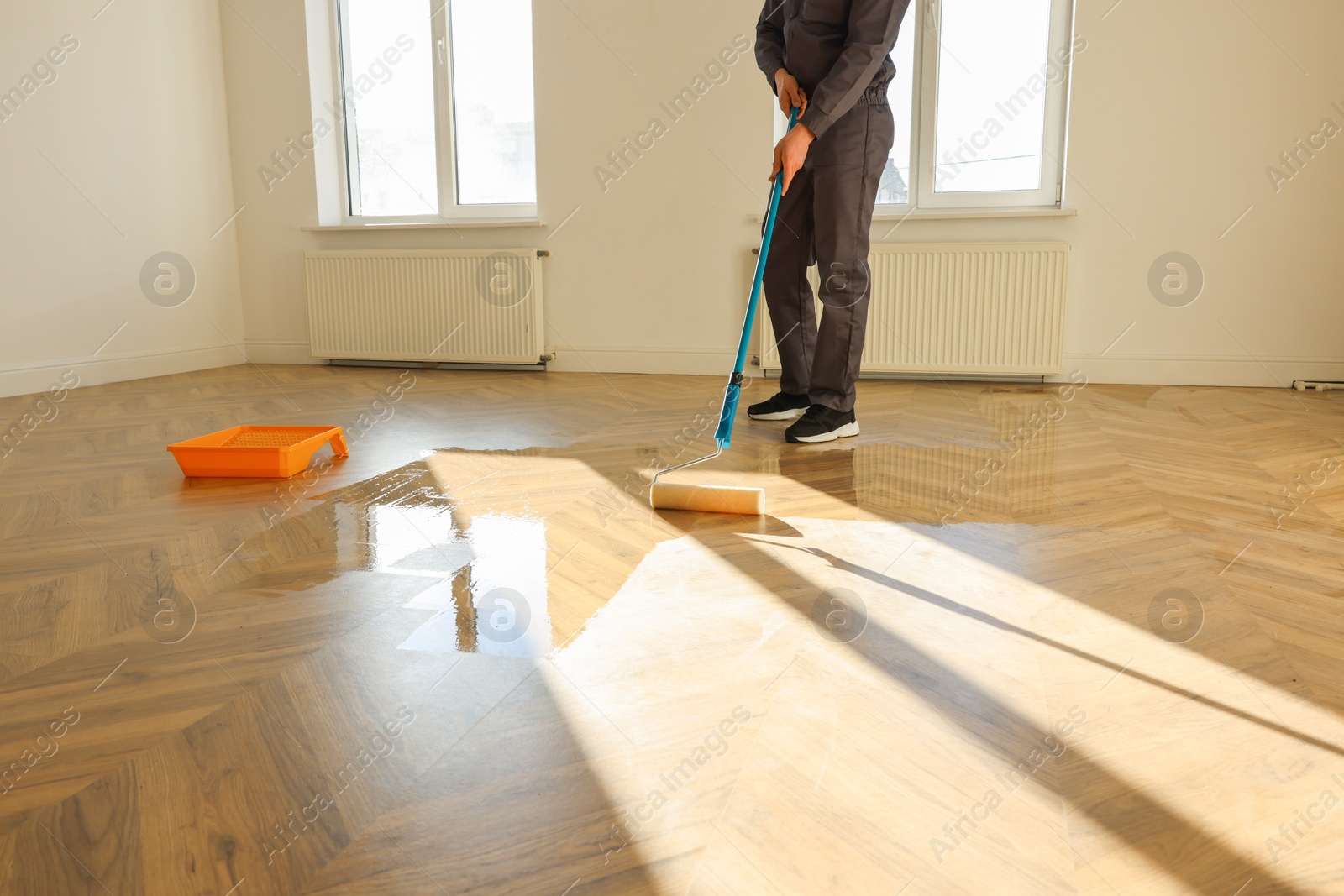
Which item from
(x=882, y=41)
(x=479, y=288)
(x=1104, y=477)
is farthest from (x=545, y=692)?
(x=479, y=288)

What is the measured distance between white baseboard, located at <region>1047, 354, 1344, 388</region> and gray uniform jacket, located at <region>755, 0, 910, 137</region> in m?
1.99

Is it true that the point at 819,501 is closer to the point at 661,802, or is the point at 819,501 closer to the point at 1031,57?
the point at 661,802

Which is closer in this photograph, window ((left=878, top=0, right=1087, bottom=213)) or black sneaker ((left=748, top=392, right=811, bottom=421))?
black sneaker ((left=748, top=392, right=811, bottom=421))

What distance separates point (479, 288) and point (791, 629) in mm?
3542

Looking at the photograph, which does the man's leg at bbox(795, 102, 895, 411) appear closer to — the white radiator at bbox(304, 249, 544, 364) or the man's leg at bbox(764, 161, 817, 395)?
the man's leg at bbox(764, 161, 817, 395)

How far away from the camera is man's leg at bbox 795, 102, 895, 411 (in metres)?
2.58

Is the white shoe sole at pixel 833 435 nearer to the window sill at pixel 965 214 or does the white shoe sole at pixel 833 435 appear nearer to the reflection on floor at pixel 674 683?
the reflection on floor at pixel 674 683

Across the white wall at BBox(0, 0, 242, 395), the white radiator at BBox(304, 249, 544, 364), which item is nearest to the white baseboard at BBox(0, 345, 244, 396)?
the white wall at BBox(0, 0, 242, 395)

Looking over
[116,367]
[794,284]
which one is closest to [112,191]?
[116,367]

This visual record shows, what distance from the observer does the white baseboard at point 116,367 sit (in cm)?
382

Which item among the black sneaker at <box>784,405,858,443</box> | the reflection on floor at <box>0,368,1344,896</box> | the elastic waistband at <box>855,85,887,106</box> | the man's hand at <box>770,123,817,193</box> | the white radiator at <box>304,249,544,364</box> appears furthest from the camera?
the white radiator at <box>304,249,544,364</box>

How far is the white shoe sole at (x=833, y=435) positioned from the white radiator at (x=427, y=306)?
214 cm

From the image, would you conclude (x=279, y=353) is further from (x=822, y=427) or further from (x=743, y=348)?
(x=743, y=348)

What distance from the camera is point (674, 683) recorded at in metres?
1.17
